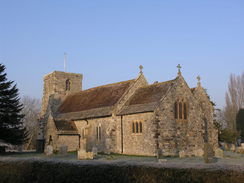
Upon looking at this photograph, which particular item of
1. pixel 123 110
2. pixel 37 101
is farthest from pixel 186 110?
pixel 37 101

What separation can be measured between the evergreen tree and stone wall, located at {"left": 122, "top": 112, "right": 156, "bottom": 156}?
11.2 m

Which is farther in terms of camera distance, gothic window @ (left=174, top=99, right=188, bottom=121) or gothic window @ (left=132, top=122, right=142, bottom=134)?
gothic window @ (left=174, top=99, right=188, bottom=121)

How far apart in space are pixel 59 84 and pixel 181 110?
22899mm

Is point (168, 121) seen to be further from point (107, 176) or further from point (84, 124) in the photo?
point (107, 176)

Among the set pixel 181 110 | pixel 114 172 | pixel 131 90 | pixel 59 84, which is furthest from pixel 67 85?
pixel 114 172

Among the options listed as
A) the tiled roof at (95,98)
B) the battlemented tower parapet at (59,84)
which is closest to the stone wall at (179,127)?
the tiled roof at (95,98)

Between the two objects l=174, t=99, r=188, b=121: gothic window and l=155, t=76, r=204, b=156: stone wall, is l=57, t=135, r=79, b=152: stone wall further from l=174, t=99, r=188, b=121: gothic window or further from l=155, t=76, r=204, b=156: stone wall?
l=174, t=99, r=188, b=121: gothic window

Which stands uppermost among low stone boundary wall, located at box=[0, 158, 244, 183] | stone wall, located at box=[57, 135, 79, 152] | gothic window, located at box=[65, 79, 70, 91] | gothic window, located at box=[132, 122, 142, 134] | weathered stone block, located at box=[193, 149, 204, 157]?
gothic window, located at box=[65, 79, 70, 91]

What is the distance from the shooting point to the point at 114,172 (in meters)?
10.5

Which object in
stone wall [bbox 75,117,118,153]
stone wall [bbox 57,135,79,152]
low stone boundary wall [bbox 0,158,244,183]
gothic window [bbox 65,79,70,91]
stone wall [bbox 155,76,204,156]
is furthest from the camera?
gothic window [bbox 65,79,70,91]

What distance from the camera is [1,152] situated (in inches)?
1305

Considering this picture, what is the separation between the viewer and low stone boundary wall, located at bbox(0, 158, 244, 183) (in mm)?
8805

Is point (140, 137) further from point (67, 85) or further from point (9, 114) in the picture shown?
point (67, 85)

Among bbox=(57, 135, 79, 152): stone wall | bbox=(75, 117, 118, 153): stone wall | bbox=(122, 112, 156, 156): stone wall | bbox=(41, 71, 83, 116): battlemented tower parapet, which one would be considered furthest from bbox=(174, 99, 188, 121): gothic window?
bbox=(41, 71, 83, 116): battlemented tower parapet
